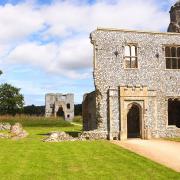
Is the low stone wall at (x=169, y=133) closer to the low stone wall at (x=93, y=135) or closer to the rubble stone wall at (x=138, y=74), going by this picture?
the rubble stone wall at (x=138, y=74)

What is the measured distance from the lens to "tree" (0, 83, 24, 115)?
6400 cm

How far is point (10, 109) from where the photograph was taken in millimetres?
→ 65750

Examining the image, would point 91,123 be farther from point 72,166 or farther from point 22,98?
point 22,98

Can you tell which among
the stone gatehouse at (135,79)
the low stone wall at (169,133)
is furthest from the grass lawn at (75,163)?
the low stone wall at (169,133)

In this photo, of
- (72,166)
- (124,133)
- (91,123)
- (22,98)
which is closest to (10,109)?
(22,98)

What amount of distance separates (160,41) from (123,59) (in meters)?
3.06

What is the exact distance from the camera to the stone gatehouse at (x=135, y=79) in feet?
81.3

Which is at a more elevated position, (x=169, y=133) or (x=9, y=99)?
(x=9, y=99)

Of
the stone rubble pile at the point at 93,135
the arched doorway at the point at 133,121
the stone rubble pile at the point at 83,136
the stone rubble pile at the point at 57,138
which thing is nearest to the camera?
the stone rubble pile at the point at 57,138

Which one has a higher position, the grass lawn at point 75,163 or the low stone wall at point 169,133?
the low stone wall at point 169,133

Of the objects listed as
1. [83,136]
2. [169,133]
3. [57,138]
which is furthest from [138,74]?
[57,138]

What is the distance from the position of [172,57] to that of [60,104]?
41.5 m

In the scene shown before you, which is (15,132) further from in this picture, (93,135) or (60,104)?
(60,104)

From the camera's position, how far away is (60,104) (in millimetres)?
66562
